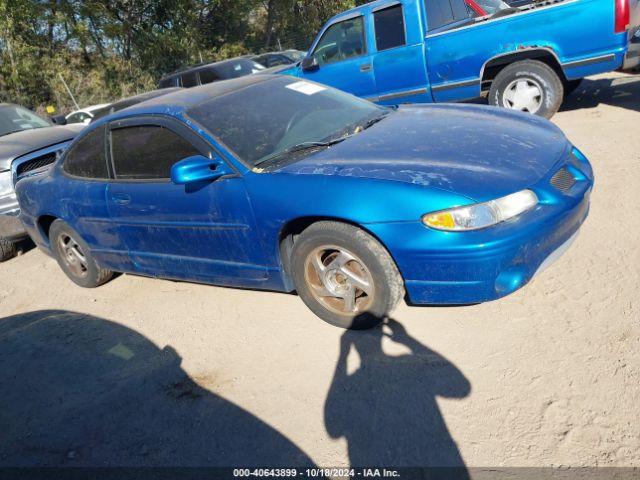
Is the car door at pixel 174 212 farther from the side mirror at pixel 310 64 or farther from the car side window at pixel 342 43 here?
the car side window at pixel 342 43

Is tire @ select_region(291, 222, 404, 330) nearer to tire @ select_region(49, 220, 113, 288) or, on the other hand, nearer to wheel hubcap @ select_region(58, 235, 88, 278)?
tire @ select_region(49, 220, 113, 288)

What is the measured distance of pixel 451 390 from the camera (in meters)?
2.67

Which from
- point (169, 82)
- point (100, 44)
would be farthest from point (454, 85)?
point (100, 44)

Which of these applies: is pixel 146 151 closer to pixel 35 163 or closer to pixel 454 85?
pixel 35 163

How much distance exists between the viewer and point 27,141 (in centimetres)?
706

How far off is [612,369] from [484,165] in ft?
4.02

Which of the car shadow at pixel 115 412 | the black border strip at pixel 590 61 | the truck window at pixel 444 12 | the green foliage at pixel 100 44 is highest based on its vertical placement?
the green foliage at pixel 100 44

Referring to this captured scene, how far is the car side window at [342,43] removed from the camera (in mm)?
7363

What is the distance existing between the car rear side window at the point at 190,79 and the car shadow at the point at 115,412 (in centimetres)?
779

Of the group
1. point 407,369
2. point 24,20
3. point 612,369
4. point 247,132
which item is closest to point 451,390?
point 407,369

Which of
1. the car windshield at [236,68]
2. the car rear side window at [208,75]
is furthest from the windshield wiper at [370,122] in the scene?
the car rear side window at [208,75]

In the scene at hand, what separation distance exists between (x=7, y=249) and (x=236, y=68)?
19.7 ft

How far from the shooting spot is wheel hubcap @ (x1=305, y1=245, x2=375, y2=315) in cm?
312

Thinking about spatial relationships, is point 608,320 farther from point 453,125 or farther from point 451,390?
point 453,125
